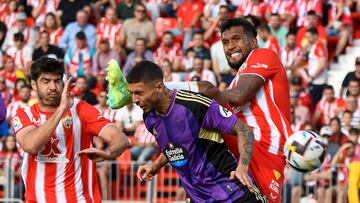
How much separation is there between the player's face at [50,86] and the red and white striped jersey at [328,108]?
9284 millimetres

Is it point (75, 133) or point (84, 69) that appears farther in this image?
point (84, 69)

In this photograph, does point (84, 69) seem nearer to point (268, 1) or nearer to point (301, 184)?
point (268, 1)

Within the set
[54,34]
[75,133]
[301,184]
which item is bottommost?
[301,184]

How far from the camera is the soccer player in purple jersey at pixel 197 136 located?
805 centimetres

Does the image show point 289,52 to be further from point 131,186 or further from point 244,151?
point 244,151

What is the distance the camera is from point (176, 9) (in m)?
22.2

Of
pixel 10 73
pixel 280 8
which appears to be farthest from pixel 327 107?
pixel 10 73

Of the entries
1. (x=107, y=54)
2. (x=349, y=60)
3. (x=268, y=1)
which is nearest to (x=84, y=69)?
(x=107, y=54)

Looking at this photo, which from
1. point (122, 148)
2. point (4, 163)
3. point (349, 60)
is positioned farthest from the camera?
point (349, 60)

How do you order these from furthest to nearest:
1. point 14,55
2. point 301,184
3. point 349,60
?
point 14,55, point 349,60, point 301,184

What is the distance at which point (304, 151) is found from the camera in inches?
345

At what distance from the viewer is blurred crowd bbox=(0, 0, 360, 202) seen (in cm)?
1731

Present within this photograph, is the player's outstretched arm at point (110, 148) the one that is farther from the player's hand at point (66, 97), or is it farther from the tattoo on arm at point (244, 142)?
the tattoo on arm at point (244, 142)

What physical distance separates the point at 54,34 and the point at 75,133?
13268mm
